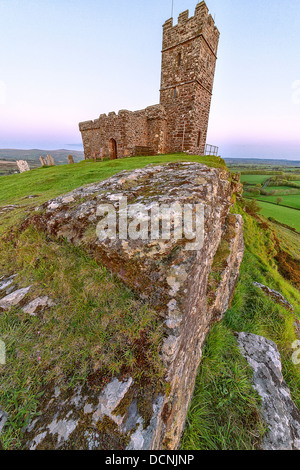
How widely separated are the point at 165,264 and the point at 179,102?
17.4m

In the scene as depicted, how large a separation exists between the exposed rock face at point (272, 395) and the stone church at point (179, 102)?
15564 mm

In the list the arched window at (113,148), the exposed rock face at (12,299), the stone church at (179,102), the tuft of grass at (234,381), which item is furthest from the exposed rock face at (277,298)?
the arched window at (113,148)

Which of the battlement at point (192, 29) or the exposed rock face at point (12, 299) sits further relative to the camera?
the battlement at point (192, 29)

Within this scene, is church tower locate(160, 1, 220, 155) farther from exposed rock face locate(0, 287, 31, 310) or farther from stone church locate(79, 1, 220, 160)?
exposed rock face locate(0, 287, 31, 310)

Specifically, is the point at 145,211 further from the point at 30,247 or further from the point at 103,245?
the point at 30,247

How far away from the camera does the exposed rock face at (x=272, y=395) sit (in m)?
2.36

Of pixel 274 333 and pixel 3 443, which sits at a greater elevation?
pixel 3 443

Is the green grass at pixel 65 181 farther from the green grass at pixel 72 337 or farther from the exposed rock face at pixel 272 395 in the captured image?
the exposed rock face at pixel 272 395

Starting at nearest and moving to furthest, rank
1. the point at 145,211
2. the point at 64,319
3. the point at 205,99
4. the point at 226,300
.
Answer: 1. the point at 64,319
2. the point at 145,211
3. the point at 226,300
4. the point at 205,99

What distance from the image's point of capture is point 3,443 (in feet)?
5.22

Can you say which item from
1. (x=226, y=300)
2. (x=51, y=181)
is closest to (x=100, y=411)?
(x=226, y=300)

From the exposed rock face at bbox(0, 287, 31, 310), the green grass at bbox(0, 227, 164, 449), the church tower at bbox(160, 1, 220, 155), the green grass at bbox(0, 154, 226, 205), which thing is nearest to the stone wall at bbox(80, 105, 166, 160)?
the church tower at bbox(160, 1, 220, 155)

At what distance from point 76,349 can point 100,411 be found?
67cm

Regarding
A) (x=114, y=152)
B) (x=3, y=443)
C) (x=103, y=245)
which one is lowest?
(x=3, y=443)
